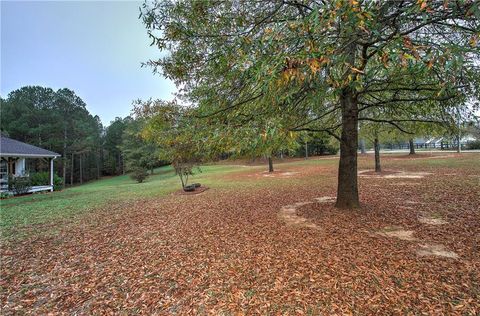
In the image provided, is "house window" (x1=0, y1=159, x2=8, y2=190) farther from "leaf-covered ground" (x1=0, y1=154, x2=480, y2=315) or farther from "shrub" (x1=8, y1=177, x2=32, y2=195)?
"leaf-covered ground" (x1=0, y1=154, x2=480, y2=315)

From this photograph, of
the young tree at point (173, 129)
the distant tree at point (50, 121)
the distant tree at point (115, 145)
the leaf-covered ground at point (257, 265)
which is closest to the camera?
the leaf-covered ground at point (257, 265)

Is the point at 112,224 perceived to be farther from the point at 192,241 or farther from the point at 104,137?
the point at 104,137

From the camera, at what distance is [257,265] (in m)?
3.50

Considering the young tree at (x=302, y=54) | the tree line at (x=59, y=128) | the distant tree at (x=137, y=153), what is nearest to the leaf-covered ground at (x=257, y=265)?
the young tree at (x=302, y=54)

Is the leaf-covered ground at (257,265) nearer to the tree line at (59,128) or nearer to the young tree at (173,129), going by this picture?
the young tree at (173,129)

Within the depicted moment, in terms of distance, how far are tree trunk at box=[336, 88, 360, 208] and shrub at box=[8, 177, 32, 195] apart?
1593 centimetres

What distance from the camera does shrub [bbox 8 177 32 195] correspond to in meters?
12.4

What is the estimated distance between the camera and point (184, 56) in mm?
4434

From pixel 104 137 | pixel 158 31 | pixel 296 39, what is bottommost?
pixel 296 39

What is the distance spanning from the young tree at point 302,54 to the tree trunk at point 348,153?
0.02 m

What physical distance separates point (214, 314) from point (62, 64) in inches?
673

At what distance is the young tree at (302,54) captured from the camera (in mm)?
2396

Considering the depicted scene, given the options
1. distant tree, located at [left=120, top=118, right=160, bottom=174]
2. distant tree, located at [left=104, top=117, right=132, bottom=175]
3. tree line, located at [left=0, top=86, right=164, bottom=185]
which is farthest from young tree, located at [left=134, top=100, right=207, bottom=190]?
distant tree, located at [left=104, top=117, right=132, bottom=175]

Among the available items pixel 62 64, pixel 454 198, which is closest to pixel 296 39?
pixel 454 198
